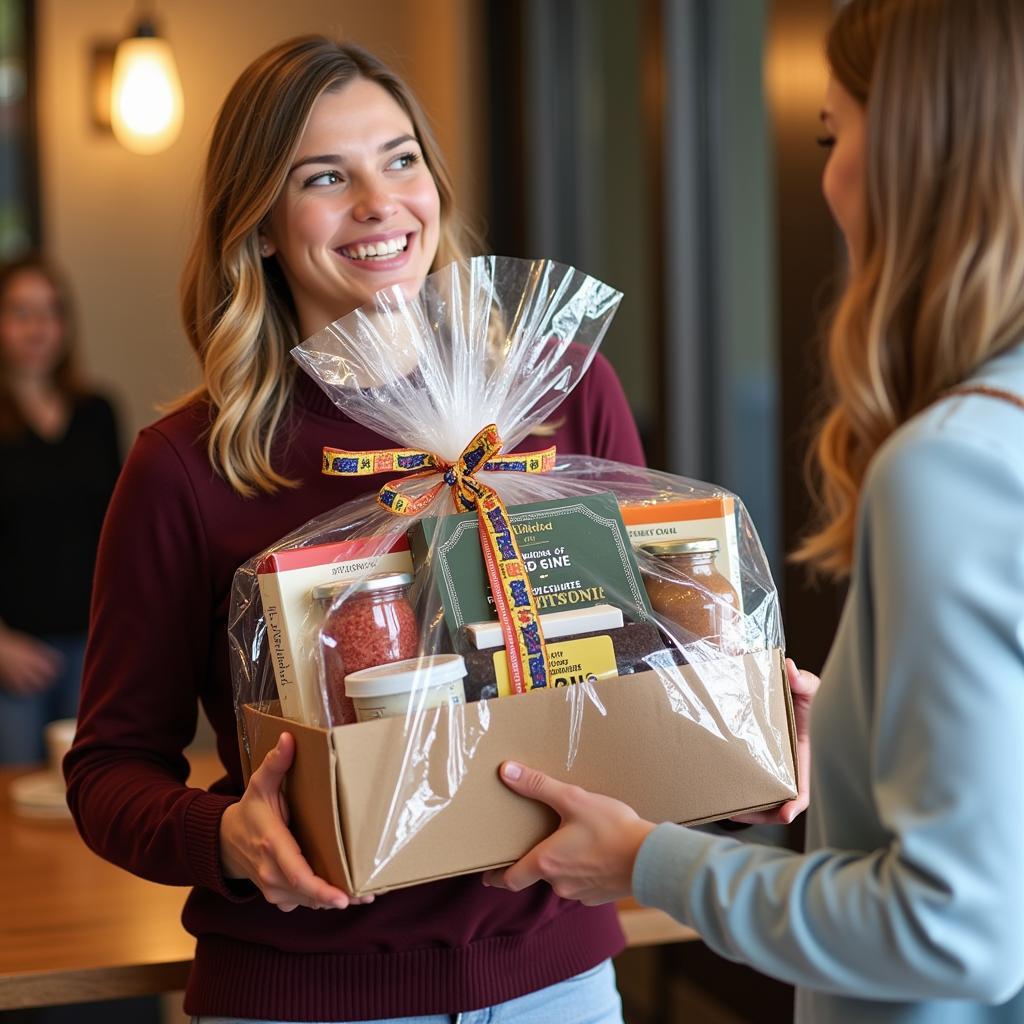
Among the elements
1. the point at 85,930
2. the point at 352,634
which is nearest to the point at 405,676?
the point at 352,634

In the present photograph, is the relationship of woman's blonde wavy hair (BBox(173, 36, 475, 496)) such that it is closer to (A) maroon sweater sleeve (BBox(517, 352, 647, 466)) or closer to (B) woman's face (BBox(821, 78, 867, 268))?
(A) maroon sweater sleeve (BBox(517, 352, 647, 466))

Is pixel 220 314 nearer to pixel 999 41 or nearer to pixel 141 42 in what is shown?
pixel 999 41

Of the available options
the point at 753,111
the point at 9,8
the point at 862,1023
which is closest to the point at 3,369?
the point at 9,8

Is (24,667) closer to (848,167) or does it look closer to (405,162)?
(405,162)

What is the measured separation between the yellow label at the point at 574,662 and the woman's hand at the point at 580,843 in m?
0.07

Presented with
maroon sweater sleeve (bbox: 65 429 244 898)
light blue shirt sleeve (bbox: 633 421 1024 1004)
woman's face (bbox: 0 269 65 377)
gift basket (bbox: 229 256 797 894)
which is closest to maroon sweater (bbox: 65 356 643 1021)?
maroon sweater sleeve (bbox: 65 429 244 898)

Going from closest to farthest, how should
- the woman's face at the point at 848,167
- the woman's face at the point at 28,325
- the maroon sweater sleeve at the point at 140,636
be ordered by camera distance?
the woman's face at the point at 848,167 < the maroon sweater sleeve at the point at 140,636 < the woman's face at the point at 28,325

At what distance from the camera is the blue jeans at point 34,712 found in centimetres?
336

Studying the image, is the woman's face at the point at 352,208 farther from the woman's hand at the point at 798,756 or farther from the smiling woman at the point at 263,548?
the woman's hand at the point at 798,756

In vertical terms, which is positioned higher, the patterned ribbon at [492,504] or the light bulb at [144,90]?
the light bulb at [144,90]

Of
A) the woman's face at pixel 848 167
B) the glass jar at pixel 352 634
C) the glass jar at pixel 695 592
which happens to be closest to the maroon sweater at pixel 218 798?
the glass jar at pixel 352 634

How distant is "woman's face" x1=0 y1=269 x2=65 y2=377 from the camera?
3.67m

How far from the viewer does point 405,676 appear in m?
0.99

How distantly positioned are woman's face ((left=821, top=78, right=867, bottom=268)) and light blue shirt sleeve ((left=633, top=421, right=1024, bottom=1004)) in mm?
170
